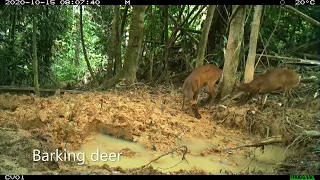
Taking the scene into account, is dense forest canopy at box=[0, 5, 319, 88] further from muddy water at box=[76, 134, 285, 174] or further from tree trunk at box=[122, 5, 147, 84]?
muddy water at box=[76, 134, 285, 174]

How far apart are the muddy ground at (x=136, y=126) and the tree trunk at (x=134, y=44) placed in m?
0.26

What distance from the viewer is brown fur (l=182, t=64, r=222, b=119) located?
12.3 feet

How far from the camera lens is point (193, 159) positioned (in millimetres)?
2838

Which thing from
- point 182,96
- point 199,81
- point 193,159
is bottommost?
point 193,159

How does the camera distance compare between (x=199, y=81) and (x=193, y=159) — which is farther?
(x=199, y=81)

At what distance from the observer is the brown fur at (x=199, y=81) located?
3.74 meters

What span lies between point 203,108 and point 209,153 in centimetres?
92

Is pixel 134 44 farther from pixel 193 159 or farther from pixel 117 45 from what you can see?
pixel 193 159

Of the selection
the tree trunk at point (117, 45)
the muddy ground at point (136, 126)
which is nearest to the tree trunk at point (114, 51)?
the tree trunk at point (117, 45)

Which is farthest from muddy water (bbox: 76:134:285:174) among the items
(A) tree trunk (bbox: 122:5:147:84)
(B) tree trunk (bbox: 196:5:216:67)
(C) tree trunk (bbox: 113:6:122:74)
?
(C) tree trunk (bbox: 113:6:122:74)

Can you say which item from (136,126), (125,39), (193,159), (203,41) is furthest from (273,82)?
(125,39)

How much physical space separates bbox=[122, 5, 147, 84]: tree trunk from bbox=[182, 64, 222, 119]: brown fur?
585mm

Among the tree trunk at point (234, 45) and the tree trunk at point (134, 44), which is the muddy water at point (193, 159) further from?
the tree trunk at point (134, 44)

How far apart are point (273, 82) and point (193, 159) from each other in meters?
1.03
